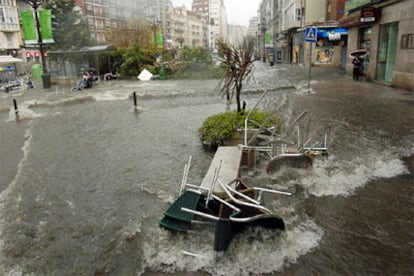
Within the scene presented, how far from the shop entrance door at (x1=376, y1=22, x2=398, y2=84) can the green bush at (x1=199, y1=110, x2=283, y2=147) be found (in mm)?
11425

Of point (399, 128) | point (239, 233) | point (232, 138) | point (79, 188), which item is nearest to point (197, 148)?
point (232, 138)

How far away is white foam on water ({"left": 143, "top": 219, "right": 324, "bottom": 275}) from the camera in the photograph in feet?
12.4

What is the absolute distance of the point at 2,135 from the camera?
10953mm

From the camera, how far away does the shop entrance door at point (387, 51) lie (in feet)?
54.4

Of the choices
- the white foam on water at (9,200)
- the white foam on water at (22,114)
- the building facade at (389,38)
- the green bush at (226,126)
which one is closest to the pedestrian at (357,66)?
the building facade at (389,38)

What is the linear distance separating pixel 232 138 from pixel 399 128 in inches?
170

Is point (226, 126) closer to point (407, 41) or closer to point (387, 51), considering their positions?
point (407, 41)

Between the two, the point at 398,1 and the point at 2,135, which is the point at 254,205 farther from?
the point at 398,1

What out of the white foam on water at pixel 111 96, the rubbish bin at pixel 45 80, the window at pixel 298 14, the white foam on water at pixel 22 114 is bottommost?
the white foam on water at pixel 22 114

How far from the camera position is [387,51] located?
1720 cm

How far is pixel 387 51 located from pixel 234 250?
16.7 metres

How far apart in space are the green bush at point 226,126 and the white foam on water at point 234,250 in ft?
12.4

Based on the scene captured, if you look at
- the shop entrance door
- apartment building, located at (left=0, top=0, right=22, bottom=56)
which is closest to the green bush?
the shop entrance door

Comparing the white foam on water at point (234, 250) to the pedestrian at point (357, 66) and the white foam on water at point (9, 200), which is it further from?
the pedestrian at point (357, 66)
